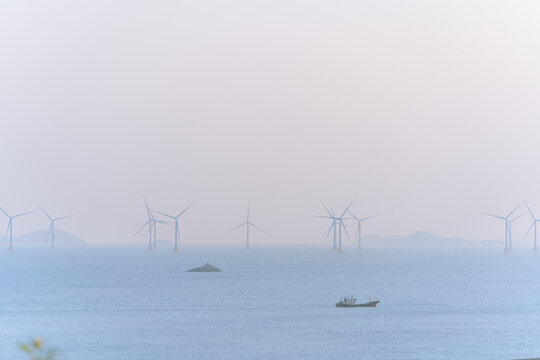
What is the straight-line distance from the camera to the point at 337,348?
72.0 metres

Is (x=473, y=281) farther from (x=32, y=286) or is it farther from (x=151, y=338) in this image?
(x=151, y=338)

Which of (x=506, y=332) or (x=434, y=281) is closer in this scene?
(x=506, y=332)

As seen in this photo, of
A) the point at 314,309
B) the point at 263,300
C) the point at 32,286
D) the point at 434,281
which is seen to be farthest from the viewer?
→ the point at 434,281

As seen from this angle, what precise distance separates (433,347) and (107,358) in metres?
27.9

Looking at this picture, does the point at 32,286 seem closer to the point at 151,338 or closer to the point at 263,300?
the point at 263,300

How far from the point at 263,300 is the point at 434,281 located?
6046 cm

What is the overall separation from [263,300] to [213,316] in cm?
2305

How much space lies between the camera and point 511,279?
181 meters

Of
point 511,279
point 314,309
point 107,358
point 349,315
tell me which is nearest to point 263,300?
point 314,309

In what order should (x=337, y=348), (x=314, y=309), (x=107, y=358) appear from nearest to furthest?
1. (x=107, y=358)
2. (x=337, y=348)
3. (x=314, y=309)

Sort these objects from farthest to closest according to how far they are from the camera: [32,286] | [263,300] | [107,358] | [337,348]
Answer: [32,286] → [263,300] → [337,348] → [107,358]

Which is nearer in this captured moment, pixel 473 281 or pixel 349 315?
pixel 349 315

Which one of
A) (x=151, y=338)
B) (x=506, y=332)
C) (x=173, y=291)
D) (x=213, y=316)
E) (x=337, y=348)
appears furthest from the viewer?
(x=173, y=291)

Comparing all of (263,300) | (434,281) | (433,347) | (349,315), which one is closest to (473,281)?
(434,281)
